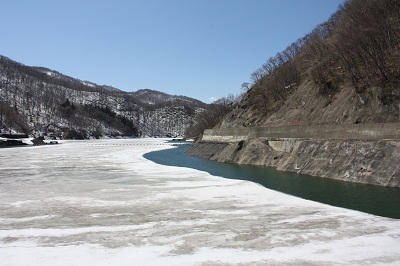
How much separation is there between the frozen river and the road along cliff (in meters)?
7.40

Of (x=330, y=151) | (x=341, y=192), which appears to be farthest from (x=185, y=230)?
(x=330, y=151)

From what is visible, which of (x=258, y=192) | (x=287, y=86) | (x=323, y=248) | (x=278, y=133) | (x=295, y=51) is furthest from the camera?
(x=295, y=51)

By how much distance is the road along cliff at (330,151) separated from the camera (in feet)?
66.3

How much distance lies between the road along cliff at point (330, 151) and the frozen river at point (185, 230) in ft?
24.3

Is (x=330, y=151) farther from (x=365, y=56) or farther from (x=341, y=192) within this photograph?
(x=365, y=56)

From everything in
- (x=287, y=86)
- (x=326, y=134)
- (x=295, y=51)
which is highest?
(x=295, y=51)

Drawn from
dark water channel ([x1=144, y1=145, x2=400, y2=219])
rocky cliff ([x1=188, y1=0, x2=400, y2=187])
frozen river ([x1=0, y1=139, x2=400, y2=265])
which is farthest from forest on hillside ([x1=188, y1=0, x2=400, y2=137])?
frozen river ([x1=0, y1=139, x2=400, y2=265])

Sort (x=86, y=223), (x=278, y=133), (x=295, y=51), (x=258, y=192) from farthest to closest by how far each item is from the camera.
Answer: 1. (x=295, y=51)
2. (x=278, y=133)
3. (x=258, y=192)
4. (x=86, y=223)

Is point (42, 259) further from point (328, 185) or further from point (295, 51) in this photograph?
point (295, 51)

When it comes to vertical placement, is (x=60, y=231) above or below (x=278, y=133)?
below

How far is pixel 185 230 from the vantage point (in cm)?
1064

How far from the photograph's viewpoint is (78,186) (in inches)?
799

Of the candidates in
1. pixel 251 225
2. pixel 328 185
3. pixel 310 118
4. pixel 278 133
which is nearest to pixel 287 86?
pixel 310 118

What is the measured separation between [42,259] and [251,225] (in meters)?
6.30
